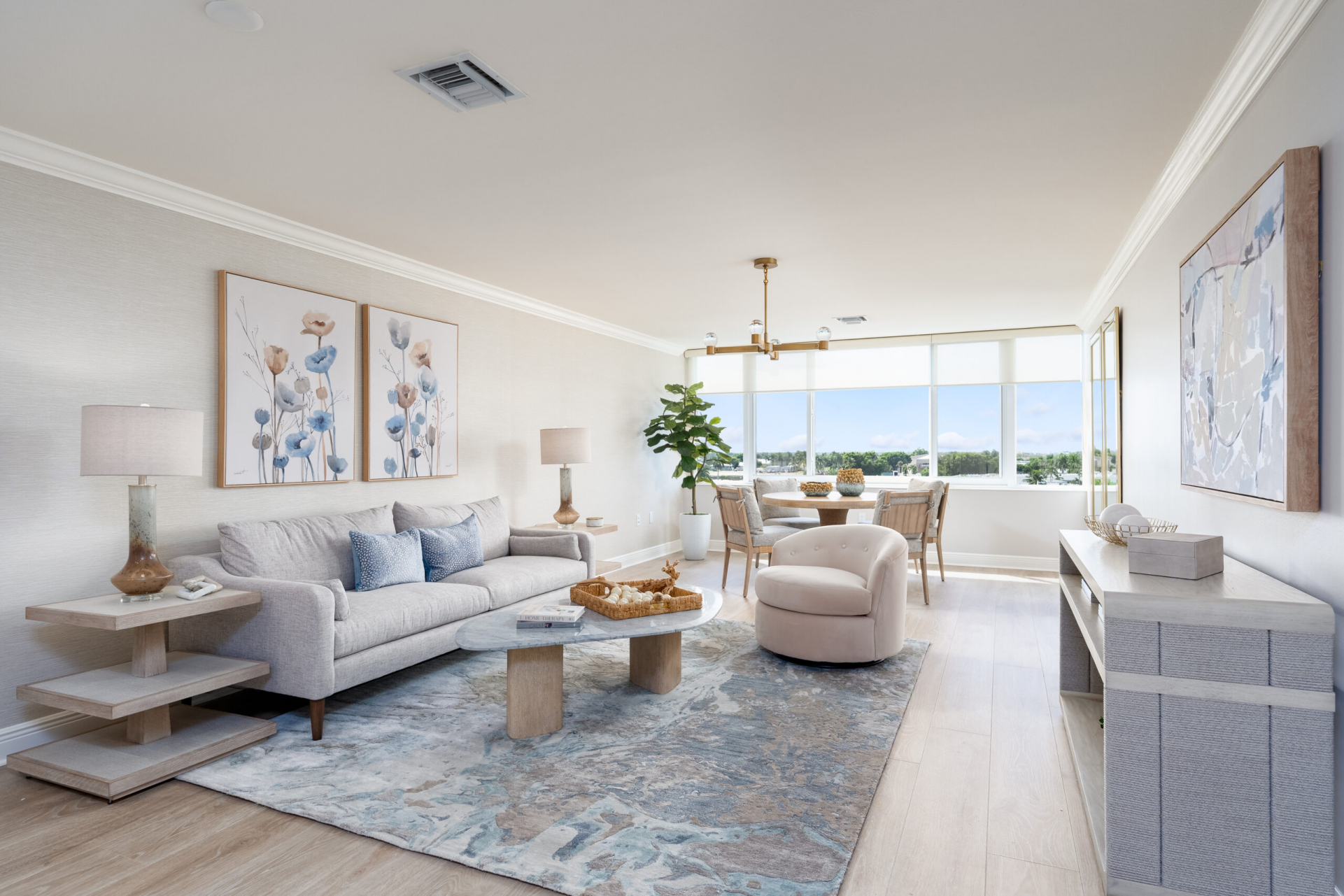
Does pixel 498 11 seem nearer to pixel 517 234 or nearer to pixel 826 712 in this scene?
pixel 517 234

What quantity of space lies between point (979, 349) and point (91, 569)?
23.8 feet

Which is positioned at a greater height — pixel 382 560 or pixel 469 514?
pixel 469 514

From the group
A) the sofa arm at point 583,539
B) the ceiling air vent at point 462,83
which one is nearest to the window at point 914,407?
the sofa arm at point 583,539

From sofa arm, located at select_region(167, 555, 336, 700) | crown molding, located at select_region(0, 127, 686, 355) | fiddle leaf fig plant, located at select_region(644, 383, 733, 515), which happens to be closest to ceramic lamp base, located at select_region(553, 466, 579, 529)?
crown molding, located at select_region(0, 127, 686, 355)

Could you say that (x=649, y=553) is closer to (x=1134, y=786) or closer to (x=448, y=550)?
(x=448, y=550)

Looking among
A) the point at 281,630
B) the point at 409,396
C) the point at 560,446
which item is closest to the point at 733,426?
the point at 560,446

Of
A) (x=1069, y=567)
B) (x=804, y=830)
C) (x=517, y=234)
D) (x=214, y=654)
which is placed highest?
(x=517, y=234)

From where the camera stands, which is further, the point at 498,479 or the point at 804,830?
the point at 498,479

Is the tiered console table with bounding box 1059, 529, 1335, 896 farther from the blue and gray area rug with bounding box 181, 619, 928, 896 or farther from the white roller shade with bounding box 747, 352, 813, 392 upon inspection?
the white roller shade with bounding box 747, 352, 813, 392

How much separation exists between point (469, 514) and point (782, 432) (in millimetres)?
4663

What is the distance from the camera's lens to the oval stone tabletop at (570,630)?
2934 mm

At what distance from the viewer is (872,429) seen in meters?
8.03

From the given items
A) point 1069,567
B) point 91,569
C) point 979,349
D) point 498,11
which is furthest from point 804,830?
point 979,349

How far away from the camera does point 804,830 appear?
2.28 m
